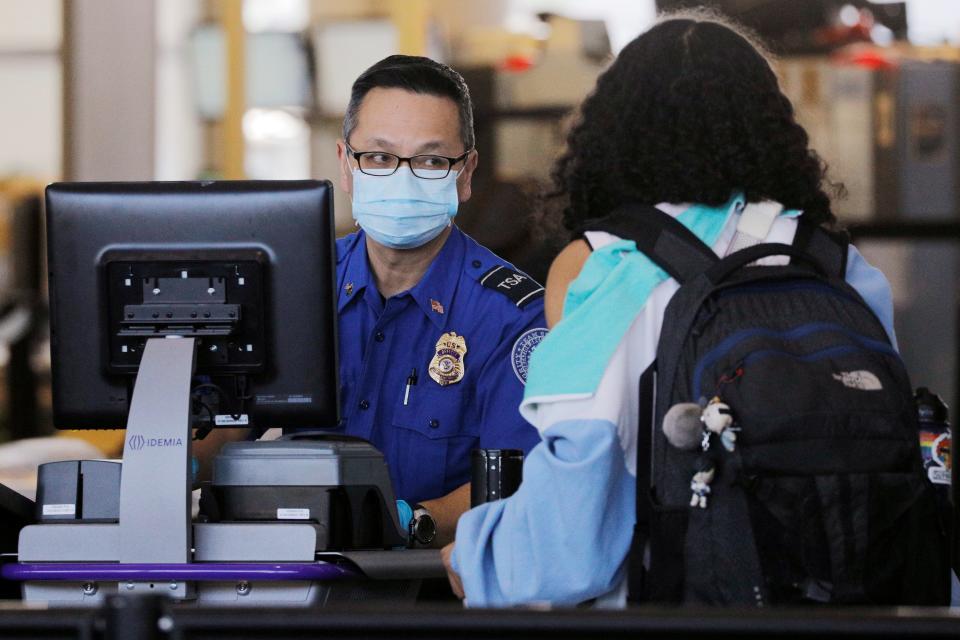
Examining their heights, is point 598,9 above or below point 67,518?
above

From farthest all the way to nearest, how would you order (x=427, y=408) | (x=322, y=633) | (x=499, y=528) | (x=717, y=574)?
(x=427, y=408)
(x=499, y=528)
(x=717, y=574)
(x=322, y=633)

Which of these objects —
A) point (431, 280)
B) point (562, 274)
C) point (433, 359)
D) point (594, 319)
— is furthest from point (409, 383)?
point (594, 319)

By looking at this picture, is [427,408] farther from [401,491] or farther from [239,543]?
[239,543]

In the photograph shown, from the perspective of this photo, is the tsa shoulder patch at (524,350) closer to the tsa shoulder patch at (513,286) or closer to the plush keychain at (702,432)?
the tsa shoulder patch at (513,286)

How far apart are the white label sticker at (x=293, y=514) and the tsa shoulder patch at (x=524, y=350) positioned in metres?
0.57

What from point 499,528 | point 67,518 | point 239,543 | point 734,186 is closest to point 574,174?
point 734,186

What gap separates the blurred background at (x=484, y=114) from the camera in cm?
599

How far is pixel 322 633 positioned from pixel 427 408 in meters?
1.28

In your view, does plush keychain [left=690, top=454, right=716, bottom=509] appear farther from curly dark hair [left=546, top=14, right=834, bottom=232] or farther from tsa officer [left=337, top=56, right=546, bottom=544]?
tsa officer [left=337, top=56, right=546, bottom=544]

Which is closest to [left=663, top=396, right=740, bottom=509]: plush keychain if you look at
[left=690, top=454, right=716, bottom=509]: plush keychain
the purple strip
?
[left=690, top=454, right=716, bottom=509]: plush keychain

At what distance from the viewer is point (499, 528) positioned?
181 cm

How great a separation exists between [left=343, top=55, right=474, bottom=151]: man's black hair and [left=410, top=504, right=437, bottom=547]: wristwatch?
29.3 inches

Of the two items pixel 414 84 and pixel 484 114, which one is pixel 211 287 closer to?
pixel 414 84

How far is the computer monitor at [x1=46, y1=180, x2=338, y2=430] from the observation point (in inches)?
77.9
